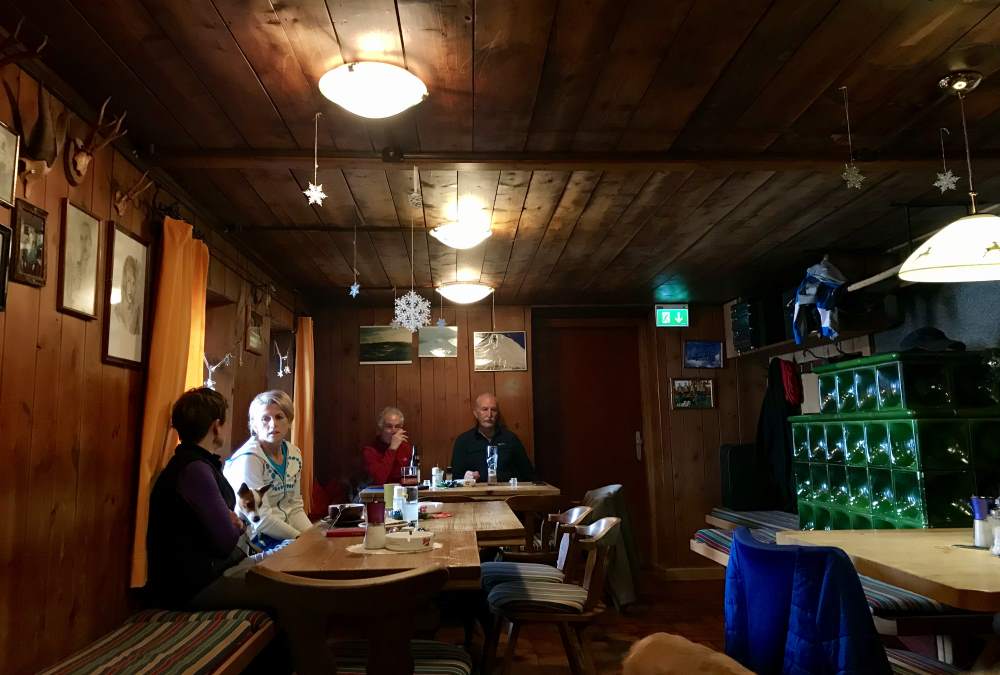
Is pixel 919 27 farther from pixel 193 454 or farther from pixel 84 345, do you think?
pixel 84 345

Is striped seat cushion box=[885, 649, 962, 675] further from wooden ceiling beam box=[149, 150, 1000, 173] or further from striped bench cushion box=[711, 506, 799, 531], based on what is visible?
striped bench cushion box=[711, 506, 799, 531]

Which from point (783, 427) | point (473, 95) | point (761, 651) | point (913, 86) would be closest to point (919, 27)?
point (913, 86)

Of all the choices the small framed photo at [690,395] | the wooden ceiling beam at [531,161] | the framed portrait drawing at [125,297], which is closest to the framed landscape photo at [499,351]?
the small framed photo at [690,395]

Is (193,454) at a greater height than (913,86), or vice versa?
→ (913,86)

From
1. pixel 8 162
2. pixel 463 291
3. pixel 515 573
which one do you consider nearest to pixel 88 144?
pixel 8 162

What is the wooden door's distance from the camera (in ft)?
23.2

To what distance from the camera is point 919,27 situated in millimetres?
2297

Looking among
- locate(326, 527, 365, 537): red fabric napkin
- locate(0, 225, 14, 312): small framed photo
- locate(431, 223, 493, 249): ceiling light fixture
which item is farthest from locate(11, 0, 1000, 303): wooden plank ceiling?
locate(326, 527, 365, 537): red fabric napkin

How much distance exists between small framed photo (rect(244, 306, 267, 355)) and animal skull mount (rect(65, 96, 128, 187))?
2187mm

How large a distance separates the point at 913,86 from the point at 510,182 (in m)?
1.79

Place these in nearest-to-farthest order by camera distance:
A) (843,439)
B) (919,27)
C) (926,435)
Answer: (919,27)
(926,435)
(843,439)

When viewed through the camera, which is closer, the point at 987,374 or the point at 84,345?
the point at 84,345

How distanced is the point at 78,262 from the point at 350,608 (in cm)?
187

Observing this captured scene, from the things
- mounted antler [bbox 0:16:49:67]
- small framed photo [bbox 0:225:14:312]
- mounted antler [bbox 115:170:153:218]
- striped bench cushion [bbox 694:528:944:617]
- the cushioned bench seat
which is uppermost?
mounted antler [bbox 0:16:49:67]
